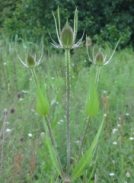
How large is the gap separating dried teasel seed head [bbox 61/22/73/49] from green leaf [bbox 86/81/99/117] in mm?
205

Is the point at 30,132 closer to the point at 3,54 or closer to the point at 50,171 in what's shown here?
the point at 50,171

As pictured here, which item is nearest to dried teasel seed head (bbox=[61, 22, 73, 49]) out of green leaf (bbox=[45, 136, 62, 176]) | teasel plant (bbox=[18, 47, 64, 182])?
teasel plant (bbox=[18, 47, 64, 182])

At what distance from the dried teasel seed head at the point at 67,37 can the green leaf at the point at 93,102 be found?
0.67 ft

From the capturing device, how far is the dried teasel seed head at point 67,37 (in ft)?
6.21

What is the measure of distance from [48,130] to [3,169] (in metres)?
0.92

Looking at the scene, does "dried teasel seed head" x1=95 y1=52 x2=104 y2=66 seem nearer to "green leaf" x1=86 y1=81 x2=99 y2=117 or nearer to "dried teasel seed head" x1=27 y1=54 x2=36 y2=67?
"green leaf" x1=86 y1=81 x2=99 y2=117

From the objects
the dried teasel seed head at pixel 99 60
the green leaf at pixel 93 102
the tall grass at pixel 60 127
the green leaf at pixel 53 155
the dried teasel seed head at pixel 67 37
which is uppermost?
the dried teasel seed head at pixel 67 37

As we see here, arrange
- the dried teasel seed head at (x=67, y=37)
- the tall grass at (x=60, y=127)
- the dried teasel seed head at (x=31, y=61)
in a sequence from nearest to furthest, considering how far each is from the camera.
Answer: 1. the dried teasel seed head at (x=67, y=37)
2. the dried teasel seed head at (x=31, y=61)
3. the tall grass at (x=60, y=127)

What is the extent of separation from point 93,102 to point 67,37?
28cm

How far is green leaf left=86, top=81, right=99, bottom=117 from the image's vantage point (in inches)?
80.2

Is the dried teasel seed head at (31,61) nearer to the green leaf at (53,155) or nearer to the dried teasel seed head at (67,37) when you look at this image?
the dried teasel seed head at (67,37)

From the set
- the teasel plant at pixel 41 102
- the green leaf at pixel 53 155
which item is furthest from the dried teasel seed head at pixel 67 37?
the green leaf at pixel 53 155

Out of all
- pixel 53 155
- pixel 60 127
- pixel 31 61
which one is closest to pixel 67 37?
pixel 31 61

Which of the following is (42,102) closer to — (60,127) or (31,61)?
(31,61)
